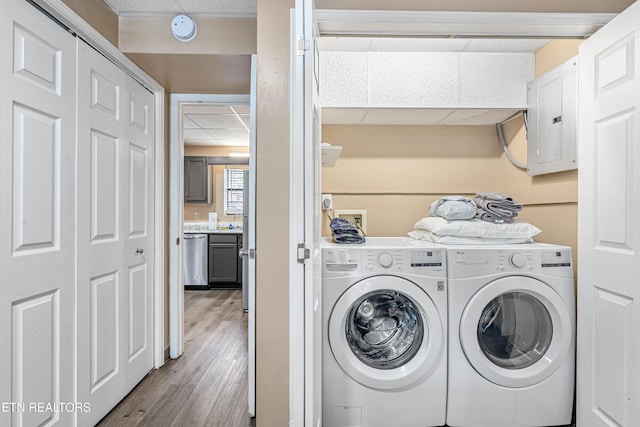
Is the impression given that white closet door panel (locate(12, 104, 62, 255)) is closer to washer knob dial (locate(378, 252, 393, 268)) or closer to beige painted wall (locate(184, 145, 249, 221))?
washer knob dial (locate(378, 252, 393, 268))

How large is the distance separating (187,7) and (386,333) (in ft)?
6.91

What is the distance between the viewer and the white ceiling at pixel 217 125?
143 inches

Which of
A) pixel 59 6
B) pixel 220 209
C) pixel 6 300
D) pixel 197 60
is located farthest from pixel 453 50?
pixel 220 209

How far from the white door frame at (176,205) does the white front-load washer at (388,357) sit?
4.62 ft

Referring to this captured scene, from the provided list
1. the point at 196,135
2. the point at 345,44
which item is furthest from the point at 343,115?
the point at 196,135

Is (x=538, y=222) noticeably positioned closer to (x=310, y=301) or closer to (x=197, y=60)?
(x=310, y=301)

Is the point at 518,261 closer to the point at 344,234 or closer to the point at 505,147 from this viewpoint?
the point at 344,234

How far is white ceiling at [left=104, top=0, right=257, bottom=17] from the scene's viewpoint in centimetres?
185

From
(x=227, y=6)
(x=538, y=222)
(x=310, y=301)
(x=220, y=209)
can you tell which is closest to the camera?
(x=310, y=301)

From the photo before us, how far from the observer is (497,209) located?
78.8 inches

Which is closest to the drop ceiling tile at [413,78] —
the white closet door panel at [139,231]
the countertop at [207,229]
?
the white closet door panel at [139,231]

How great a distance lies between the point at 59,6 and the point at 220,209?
167 inches

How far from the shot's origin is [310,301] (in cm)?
113

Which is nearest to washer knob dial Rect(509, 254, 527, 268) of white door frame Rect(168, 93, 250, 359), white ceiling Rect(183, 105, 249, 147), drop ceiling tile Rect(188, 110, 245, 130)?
white door frame Rect(168, 93, 250, 359)
